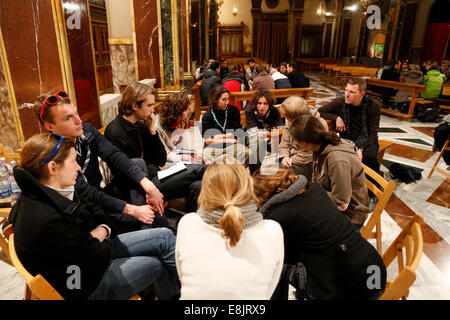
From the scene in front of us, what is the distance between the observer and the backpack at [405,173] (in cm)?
376

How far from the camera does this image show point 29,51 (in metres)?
2.40

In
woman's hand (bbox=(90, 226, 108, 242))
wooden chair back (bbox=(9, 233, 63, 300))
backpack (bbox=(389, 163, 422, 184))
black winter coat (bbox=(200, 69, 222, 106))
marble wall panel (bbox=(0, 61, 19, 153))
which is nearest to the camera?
wooden chair back (bbox=(9, 233, 63, 300))

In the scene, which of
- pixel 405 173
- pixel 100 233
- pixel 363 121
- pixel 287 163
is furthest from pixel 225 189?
pixel 405 173

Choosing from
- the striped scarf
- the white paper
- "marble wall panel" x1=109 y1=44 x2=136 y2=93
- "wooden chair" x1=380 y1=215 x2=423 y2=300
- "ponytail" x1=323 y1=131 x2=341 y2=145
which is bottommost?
the white paper

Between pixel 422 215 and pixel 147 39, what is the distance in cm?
485

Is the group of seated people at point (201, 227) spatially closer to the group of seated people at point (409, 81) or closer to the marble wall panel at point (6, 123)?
the marble wall panel at point (6, 123)

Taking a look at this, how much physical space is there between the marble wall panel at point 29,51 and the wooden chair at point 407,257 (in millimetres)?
2799

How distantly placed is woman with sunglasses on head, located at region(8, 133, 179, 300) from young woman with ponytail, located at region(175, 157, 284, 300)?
46 centimetres

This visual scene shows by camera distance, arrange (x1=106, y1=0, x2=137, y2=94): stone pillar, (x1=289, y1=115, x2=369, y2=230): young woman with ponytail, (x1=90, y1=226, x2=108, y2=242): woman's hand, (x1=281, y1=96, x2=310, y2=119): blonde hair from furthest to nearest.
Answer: (x1=106, y1=0, x2=137, y2=94): stone pillar → (x1=281, y1=96, x2=310, y2=119): blonde hair → (x1=289, y1=115, x2=369, y2=230): young woman with ponytail → (x1=90, y1=226, x2=108, y2=242): woman's hand

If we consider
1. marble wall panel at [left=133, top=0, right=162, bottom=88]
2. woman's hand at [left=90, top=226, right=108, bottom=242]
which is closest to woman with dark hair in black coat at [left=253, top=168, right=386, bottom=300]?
woman's hand at [left=90, top=226, right=108, bottom=242]

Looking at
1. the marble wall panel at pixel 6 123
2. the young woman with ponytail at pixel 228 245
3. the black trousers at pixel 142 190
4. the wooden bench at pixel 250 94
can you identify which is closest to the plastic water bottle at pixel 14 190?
the marble wall panel at pixel 6 123

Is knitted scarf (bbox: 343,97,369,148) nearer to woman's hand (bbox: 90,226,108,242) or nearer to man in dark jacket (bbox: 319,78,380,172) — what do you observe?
man in dark jacket (bbox: 319,78,380,172)

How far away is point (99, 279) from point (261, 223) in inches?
33.0

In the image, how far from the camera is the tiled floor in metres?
2.11
